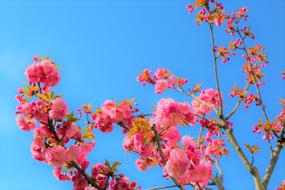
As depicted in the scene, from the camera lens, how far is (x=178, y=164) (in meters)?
3.26

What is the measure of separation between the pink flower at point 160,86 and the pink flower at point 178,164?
446cm

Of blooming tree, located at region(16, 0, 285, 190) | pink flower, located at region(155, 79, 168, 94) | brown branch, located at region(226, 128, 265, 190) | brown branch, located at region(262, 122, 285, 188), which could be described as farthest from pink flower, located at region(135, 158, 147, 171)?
pink flower, located at region(155, 79, 168, 94)

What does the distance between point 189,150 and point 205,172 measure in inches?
9.2

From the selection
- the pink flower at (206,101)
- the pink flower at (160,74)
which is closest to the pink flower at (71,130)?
the pink flower at (206,101)

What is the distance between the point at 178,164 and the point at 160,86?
14.8 ft

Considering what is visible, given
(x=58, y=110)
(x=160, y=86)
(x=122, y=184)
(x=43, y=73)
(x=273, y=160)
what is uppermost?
(x=160, y=86)

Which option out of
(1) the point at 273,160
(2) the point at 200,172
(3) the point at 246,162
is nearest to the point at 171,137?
(2) the point at 200,172

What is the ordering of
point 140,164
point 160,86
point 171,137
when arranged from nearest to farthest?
1. point 171,137
2. point 140,164
3. point 160,86

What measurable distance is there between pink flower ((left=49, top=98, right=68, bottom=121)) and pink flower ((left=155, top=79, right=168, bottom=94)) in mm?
3766

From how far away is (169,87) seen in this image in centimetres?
830

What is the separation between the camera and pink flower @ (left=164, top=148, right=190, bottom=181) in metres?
3.25

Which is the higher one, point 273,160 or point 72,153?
point 273,160

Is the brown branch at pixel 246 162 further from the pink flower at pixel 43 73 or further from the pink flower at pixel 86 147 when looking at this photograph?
the pink flower at pixel 43 73

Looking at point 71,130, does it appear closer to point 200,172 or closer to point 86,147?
point 86,147
